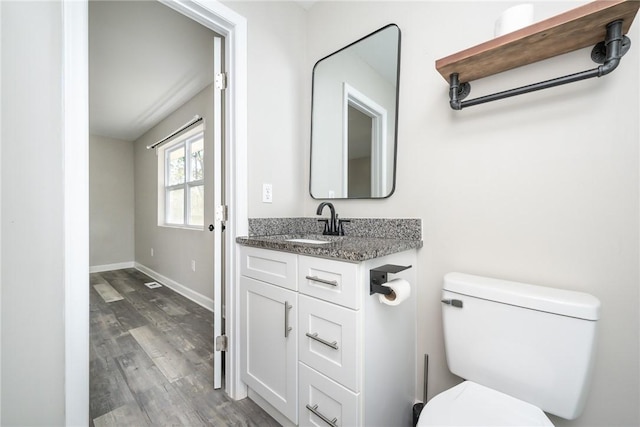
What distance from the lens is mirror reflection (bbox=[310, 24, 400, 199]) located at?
1.43m

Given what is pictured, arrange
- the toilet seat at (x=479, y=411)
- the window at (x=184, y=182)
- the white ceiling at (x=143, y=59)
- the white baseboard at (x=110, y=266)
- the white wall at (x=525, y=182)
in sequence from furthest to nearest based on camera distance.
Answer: the white baseboard at (x=110, y=266), the window at (x=184, y=182), the white ceiling at (x=143, y=59), the white wall at (x=525, y=182), the toilet seat at (x=479, y=411)

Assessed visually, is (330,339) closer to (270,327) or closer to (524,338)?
(270,327)

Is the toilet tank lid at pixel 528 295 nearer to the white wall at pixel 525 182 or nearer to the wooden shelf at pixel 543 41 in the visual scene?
the white wall at pixel 525 182

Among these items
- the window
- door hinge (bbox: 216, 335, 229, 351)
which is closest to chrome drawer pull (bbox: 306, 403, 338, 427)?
door hinge (bbox: 216, 335, 229, 351)

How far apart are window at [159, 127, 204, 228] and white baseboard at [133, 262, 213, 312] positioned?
77 centimetres

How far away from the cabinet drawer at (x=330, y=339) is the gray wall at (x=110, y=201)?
510cm

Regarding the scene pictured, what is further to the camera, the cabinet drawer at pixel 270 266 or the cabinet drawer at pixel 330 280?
the cabinet drawer at pixel 270 266

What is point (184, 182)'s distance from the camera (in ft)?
12.0

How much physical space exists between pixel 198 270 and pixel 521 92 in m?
3.09

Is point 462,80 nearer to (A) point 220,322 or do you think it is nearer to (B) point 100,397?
(A) point 220,322

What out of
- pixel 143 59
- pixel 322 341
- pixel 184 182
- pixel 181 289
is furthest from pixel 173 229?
pixel 322 341

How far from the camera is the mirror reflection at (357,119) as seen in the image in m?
1.43

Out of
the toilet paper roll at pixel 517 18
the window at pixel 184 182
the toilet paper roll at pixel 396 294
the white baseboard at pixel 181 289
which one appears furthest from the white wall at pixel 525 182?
the window at pixel 184 182

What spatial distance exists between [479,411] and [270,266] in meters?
0.93
